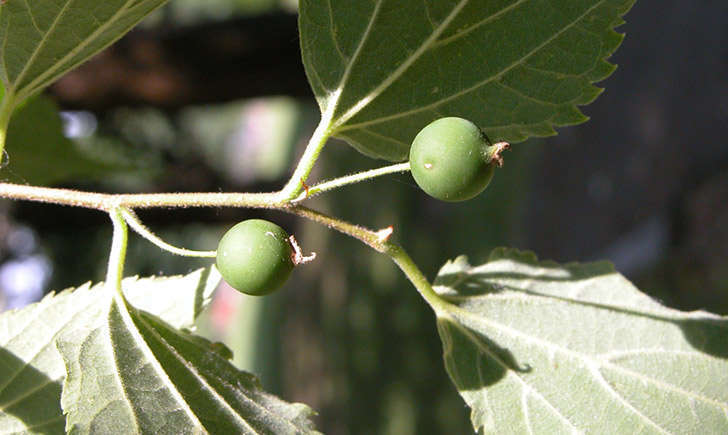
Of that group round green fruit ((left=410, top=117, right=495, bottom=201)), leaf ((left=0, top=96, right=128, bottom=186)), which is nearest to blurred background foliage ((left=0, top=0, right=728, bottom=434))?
leaf ((left=0, top=96, right=128, bottom=186))

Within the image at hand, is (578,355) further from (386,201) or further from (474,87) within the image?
(386,201)

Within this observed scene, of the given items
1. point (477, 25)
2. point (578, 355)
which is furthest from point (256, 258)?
point (578, 355)

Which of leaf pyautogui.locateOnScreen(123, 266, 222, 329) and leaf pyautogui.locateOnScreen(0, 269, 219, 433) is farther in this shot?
leaf pyautogui.locateOnScreen(123, 266, 222, 329)

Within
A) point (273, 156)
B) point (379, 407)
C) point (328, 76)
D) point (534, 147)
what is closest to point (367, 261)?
point (379, 407)

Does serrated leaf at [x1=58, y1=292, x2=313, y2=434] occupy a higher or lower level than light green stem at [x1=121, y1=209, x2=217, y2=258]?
lower

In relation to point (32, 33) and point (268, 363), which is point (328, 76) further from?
point (268, 363)

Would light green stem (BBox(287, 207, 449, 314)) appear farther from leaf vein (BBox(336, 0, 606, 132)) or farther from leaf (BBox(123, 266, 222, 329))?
leaf (BBox(123, 266, 222, 329))

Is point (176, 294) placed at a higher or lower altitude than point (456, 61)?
lower
